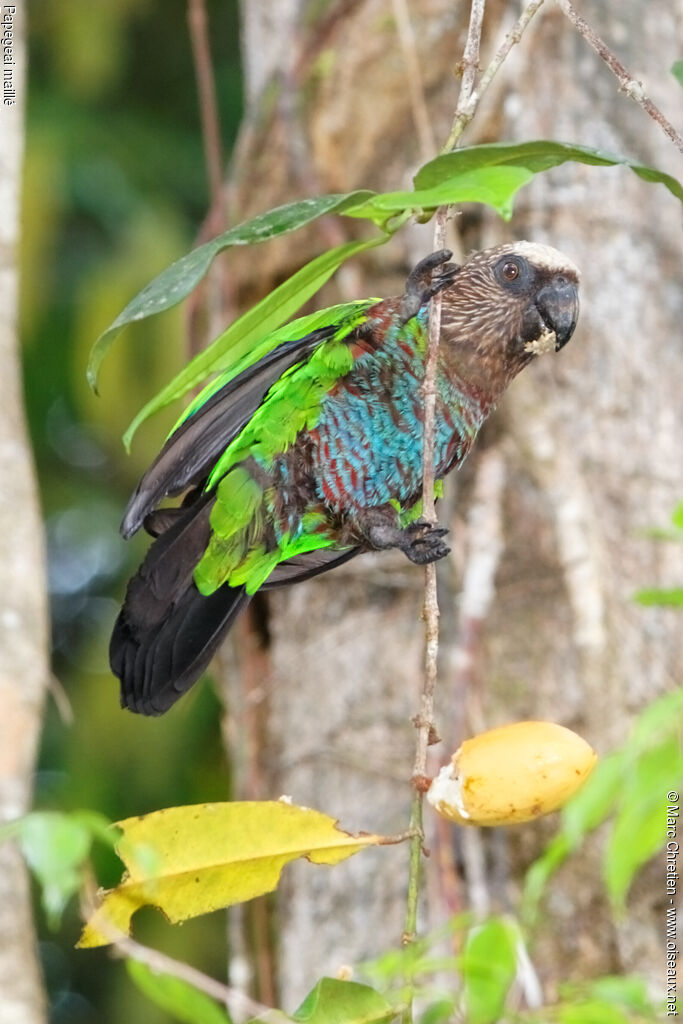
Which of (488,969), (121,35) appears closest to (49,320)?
(121,35)

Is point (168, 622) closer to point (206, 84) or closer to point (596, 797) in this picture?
point (596, 797)

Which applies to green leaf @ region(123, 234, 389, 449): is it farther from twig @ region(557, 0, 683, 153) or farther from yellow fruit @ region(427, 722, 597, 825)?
yellow fruit @ region(427, 722, 597, 825)

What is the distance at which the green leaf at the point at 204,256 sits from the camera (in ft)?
5.12

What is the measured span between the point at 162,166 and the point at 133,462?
1.27m

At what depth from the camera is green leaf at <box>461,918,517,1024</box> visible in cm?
109

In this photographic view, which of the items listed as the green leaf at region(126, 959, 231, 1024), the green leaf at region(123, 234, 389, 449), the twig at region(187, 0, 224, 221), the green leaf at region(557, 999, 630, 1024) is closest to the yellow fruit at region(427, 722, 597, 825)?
the green leaf at region(557, 999, 630, 1024)

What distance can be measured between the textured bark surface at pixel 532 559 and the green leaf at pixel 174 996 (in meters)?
1.96

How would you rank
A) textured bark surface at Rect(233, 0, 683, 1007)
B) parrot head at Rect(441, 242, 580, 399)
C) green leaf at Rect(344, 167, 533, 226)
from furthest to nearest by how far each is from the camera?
textured bark surface at Rect(233, 0, 683, 1007) → parrot head at Rect(441, 242, 580, 399) → green leaf at Rect(344, 167, 533, 226)

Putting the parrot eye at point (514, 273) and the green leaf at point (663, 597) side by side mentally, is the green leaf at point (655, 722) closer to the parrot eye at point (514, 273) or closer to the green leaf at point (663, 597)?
the green leaf at point (663, 597)

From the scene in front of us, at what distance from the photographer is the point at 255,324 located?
1.72m

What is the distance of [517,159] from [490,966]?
3.18ft

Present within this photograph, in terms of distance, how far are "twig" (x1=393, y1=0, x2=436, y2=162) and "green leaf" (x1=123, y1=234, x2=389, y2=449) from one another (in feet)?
4.98

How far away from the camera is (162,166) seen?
560 centimetres

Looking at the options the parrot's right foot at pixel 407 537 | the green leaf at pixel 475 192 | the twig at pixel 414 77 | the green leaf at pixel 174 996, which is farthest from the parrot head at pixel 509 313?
the green leaf at pixel 174 996
